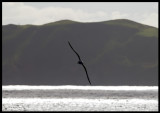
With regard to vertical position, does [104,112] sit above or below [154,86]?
above

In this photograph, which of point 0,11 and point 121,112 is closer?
point 0,11

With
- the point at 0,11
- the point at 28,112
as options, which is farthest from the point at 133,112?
the point at 0,11

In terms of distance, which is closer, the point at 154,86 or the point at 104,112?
the point at 104,112

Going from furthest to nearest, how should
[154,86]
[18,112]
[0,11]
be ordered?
[154,86], [18,112], [0,11]

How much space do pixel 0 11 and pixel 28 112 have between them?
1451 inches

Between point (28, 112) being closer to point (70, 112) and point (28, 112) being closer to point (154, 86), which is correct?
point (70, 112)

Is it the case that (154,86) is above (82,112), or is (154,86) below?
below

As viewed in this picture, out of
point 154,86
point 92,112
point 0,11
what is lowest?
point 154,86

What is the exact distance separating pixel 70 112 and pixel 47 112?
13.0 ft

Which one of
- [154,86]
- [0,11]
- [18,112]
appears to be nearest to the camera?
[0,11]

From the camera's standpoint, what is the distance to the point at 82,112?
61.6 metres

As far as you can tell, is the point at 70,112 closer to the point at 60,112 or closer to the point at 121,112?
the point at 60,112

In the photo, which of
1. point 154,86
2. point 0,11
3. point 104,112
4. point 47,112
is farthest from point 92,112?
point 154,86

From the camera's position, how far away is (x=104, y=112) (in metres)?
62.7
